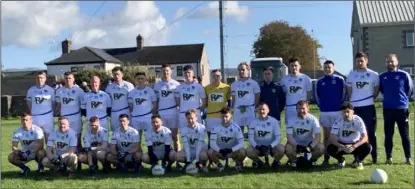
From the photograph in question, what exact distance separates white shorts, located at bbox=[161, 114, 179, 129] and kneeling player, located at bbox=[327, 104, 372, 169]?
9.94 ft

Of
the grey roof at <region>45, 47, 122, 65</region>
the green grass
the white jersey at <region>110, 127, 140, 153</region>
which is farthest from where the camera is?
the grey roof at <region>45, 47, 122, 65</region>

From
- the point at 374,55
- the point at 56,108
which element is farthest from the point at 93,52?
the point at 56,108

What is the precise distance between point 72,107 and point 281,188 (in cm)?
465

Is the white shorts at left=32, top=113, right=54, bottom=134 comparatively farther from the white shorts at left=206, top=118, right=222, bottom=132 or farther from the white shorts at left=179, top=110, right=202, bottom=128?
the white shorts at left=206, top=118, right=222, bottom=132

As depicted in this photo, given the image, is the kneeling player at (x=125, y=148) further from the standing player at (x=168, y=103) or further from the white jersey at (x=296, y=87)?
the white jersey at (x=296, y=87)

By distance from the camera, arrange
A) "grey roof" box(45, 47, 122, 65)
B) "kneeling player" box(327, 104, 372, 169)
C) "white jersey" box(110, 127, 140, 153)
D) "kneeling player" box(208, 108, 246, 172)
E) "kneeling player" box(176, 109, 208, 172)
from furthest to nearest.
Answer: "grey roof" box(45, 47, 122, 65)
"white jersey" box(110, 127, 140, 153)
"kneeling player" box(176, 109, 208, 172)
"kneeling player" box(208, 108, 246, 172)
"kneeling player" box(327, 104, 372, 169)

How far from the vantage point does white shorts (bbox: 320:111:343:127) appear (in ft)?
30.3

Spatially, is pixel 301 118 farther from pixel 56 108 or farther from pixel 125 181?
pixel 56 108

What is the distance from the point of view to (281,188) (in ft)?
25.3

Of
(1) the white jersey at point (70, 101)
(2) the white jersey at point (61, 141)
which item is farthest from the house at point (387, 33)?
(2) the white jersey at point (61, 141)

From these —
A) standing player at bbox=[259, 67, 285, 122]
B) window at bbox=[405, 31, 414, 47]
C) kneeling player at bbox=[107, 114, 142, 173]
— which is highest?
window at bbox=[405, 31, 414, 47]

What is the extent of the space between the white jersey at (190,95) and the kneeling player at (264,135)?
48.2 inches

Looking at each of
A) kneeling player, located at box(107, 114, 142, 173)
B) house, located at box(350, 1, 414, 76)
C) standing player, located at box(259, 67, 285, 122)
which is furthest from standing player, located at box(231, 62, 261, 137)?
house, located at box(350, 1, 414, 76)

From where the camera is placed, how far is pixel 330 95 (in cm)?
921
